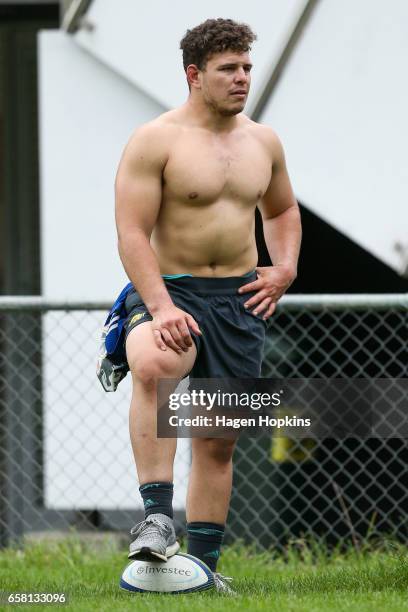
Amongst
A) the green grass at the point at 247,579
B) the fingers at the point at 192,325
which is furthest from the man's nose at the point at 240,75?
the green grass at the point at 247,579

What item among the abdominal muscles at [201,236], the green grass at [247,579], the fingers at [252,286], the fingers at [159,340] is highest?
the abdominal muscles at [201,236]

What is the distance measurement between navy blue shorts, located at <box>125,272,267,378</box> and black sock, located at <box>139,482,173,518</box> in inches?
15.9

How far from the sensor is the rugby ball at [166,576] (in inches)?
152

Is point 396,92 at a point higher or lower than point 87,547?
higher

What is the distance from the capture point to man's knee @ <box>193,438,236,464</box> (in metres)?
4.15

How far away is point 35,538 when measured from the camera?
5930mm

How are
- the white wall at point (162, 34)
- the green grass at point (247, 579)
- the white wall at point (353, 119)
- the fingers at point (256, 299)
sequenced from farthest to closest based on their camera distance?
1. the white wall at point (162, 34)
2. the white wall at point (353, 119)
3. the fingers at point (256, 299)
4. the green grass at point (247, 579)

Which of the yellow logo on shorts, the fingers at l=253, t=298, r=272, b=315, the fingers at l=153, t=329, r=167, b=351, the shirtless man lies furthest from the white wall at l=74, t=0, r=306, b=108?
the fingers at l=153, t=329, r=167, b=351

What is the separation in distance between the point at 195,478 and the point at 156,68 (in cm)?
233

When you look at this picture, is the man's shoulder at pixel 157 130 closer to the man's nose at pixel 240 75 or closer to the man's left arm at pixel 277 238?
the man's nose at pixel 240 75

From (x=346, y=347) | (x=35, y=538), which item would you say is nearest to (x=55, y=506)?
(x=35, y=538)

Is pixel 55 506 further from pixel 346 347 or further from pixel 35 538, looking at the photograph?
pixel 346 347

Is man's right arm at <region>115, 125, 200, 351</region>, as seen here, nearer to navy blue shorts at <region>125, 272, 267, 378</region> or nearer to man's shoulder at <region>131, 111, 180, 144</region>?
man's shoulder at <region>131, 111, 180, 144</region>

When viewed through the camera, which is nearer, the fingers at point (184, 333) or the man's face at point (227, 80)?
the fingers at point (184, 333)
